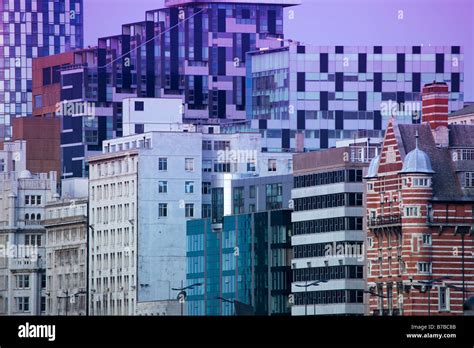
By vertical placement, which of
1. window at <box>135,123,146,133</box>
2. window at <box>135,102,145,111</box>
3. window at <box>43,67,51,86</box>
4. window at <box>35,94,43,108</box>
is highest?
window at <box>43,67,51,86</box>

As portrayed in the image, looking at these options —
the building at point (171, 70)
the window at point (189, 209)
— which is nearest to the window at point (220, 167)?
the window at point (189, 209)

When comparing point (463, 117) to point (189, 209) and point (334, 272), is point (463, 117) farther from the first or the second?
point (189, 209)

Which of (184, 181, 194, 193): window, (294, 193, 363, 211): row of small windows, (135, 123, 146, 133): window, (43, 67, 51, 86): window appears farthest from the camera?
(43, 67, 51, 86): window

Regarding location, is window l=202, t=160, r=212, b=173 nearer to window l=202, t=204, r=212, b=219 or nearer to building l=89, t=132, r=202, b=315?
building l=89, t=132, r=202, b=315

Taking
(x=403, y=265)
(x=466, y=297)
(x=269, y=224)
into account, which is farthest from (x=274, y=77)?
(x=466, y=297)

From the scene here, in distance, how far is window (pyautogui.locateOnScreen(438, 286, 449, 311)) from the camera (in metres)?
73.6

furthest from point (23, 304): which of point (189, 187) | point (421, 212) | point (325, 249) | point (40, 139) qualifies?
point (421, 212)

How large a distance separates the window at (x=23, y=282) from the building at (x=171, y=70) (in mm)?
9876

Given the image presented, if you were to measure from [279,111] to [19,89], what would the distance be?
55513mm

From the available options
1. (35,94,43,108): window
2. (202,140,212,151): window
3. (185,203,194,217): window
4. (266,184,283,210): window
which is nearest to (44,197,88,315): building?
(185,203,194,217): window

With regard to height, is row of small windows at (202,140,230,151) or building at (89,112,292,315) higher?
row of small windows at (202,140,230,151)

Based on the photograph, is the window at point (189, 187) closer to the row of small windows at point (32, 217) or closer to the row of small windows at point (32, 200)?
the row of small windows at point (32, 217)

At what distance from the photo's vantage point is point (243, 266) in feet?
296

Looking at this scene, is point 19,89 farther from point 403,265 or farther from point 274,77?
point 403,265
